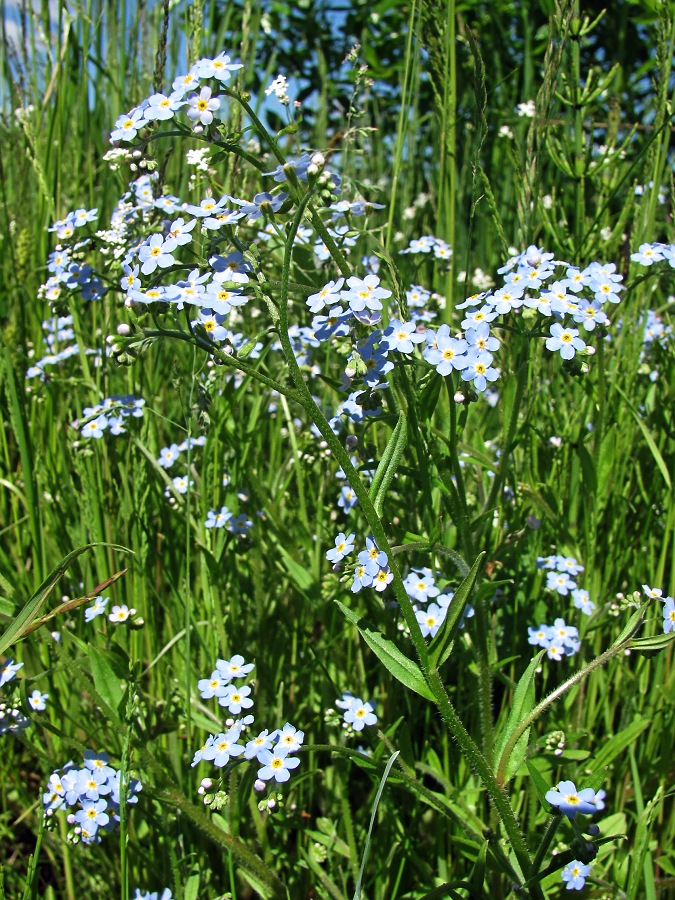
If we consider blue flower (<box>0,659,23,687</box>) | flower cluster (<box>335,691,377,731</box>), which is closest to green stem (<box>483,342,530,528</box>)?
flower cluster (<box>335,691,377,731</box>)

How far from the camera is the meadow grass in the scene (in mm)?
1684

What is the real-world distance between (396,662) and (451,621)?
140mm

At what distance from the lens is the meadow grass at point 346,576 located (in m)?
1.68

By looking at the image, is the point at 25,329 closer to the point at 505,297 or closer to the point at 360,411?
the point at 360,411

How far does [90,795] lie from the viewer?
177 centimetres

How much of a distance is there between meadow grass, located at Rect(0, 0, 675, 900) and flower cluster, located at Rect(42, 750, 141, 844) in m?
0.03

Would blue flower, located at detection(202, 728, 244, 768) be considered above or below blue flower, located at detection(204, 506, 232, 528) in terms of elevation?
below

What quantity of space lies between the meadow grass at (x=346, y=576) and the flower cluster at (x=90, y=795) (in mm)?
33

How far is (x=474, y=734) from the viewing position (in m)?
2.12

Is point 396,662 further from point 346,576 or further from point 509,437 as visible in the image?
point 509,437

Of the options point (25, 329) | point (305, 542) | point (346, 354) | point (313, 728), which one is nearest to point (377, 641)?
Answer: point (346, 354)

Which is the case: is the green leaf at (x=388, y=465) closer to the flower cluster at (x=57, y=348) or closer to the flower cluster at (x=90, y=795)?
the flower cluster at (x=90, y=795)

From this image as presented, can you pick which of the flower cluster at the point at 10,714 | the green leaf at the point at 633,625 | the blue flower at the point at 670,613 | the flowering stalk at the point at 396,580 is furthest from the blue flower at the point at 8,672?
the blue flower at the point at 670,613

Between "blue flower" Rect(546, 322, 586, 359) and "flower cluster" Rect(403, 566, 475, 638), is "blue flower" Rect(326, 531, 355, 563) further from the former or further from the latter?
"blue flower" Rect(546, 322, 586, 359)
